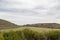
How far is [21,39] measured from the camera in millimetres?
22656

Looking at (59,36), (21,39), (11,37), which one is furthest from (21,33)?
(59,36)

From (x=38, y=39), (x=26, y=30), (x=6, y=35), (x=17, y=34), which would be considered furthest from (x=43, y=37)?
(x=6, y=35)

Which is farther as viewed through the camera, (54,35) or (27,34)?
(54,35)

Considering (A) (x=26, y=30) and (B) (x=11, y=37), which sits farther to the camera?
(A) (x=26, y=30)

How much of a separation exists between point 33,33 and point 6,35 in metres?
4.54

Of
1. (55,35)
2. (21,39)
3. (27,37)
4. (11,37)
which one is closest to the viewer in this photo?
(11,37)

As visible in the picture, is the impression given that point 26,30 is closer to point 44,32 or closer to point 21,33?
point 21,33

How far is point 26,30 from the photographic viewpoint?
24250 mm

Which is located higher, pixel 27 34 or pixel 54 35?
pixel 27 34

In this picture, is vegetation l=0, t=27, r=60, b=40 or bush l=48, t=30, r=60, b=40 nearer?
vegetation l=0, t=27, r=60, b=40

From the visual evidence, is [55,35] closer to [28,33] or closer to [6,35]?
[28,33]

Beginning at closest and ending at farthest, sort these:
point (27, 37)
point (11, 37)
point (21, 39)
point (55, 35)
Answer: point (11, 37) → point (21, 39) → point (27, 37) → point (55, 35)

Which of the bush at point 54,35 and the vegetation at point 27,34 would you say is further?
the bush at point 54,35

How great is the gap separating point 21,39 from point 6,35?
2291 millimetres
